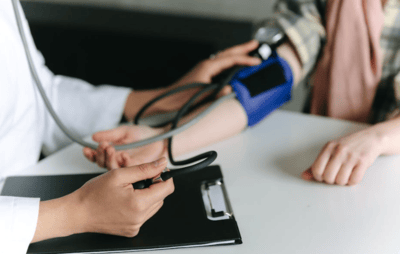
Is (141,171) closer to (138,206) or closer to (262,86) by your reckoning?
(138,206)

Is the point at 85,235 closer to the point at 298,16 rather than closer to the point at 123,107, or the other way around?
the point at 123,107

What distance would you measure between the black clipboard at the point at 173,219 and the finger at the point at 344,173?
19 centimetres

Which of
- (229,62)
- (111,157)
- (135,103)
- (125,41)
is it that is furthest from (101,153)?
(125,41)

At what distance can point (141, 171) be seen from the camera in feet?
1.59

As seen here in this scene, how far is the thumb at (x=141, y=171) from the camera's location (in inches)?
18.9

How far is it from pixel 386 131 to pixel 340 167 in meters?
0.13

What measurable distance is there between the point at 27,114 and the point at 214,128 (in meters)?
0.37

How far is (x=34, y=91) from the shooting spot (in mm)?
729

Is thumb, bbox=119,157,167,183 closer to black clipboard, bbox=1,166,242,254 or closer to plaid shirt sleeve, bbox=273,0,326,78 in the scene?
black clipboard, bbox=1,166,242,254

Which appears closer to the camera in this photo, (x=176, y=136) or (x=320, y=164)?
(x=320, y=164)

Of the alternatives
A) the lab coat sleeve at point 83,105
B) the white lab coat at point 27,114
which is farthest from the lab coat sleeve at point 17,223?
the lab coat sleeve at point 83,105

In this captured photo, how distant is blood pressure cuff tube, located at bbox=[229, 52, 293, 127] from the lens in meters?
0.76

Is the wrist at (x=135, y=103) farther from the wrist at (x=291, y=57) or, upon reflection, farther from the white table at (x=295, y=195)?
the wrist at (x=291, y=57)

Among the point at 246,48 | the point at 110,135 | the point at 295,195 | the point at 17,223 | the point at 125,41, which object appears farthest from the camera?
the point at 125,41
